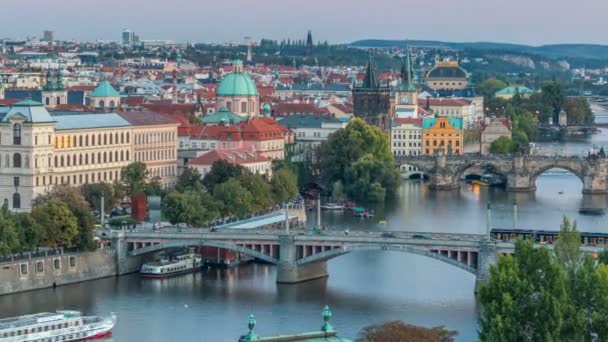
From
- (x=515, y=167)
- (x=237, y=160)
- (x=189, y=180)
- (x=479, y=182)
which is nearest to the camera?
(x=189, y=180)

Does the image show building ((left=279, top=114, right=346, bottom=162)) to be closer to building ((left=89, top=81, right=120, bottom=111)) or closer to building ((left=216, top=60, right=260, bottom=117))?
building ((left=216, top=60, right=260, bottom=117))

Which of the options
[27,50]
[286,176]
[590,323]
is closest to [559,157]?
[286,176]

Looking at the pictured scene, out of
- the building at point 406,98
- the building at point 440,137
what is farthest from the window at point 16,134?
the building at point 406,98

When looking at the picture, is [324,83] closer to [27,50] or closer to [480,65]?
[27,50]

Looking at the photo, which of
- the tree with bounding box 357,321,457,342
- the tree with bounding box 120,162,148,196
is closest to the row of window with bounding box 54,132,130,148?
the tree with bounding box 120,162,148,196

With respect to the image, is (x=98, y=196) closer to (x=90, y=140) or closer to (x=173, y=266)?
(x=90, y=140)

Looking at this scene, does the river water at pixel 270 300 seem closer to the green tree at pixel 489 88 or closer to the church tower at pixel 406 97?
the church tower at pixel 406 97

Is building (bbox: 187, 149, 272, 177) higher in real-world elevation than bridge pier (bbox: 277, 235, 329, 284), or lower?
higher

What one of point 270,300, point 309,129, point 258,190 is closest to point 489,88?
point 309,129
